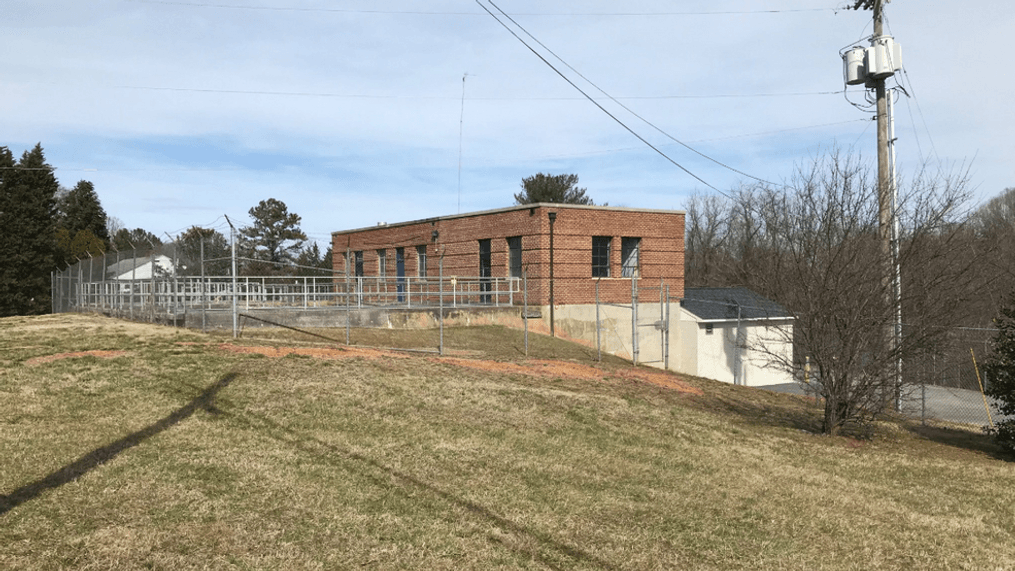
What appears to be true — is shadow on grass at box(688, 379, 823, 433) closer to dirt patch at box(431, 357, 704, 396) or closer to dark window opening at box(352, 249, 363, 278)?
dirt patch at box(431, 357, 704, 396)

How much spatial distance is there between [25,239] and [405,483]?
49.8 metres

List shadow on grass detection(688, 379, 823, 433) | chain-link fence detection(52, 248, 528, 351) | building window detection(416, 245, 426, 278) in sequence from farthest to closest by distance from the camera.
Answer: building window detection(416, 245, 426, 278) → chain-link fence detection(52, 248, 528, 351) → shadow on grass detection(688, 379, 823, 433)

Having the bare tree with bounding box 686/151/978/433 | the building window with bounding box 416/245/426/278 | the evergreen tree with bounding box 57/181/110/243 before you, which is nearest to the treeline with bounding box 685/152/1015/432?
the bare tree with bounding box 686/151/978/433

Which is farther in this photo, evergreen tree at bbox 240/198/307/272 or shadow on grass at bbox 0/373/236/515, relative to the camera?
evergreen tree at bbox 240/198/307/272

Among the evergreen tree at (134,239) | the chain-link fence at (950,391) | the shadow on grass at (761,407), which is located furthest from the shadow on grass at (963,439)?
the evergreen tree at (134,239)

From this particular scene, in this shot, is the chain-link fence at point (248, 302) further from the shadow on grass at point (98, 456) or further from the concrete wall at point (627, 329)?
the shadow on grass at point (98, 456)

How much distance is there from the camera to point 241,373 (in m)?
13.6

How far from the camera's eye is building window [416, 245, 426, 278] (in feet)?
113

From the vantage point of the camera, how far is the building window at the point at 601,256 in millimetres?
28891

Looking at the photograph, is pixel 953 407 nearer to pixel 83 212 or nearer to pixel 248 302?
pixel 248 302

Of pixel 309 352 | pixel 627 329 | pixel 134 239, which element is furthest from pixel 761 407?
Result: pixel 134 239

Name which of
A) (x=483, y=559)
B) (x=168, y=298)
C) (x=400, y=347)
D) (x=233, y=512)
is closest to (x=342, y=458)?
(x=233, y=512)

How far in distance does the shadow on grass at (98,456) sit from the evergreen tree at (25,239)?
142 ft

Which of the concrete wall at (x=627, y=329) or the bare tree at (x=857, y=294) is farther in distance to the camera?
the concrete wall at (x=627, y=329)
